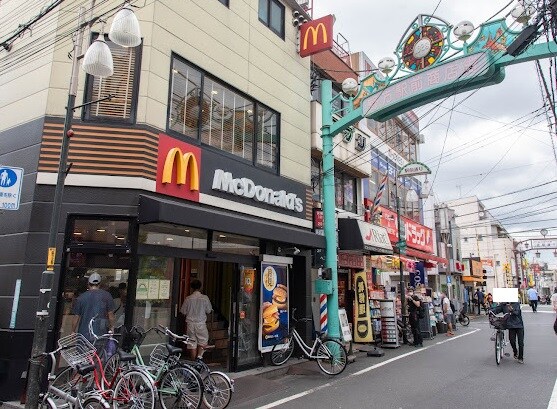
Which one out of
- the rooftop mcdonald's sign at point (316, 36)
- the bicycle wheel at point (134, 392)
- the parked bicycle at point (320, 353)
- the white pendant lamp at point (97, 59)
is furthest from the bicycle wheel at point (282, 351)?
the rooftop mcdonald's sign at point (316, 36)

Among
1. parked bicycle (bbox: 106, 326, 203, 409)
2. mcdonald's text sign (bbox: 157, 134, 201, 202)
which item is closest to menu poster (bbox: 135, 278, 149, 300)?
parked bicycle (bbox: 106, 326, 203, 409)

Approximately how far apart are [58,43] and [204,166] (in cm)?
380

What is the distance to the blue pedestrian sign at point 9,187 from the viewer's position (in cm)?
662

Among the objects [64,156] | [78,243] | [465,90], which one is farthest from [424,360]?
[64,156]

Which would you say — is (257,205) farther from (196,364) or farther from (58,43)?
(58,43)

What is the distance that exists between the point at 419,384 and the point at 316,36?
10544 mm

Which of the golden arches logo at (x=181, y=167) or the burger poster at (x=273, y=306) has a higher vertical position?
the golden arches logo at (x=181, y=167)

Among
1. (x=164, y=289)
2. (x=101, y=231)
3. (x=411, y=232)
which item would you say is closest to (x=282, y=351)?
(x=164, y=289)

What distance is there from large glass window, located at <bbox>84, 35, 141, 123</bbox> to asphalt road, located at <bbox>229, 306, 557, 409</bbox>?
599 cm

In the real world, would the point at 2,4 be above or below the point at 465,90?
above

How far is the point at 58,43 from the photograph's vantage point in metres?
8.52

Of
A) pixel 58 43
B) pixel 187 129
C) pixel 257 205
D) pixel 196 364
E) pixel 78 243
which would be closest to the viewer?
pixel 196 364

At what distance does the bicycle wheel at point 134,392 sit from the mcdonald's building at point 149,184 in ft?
5.68

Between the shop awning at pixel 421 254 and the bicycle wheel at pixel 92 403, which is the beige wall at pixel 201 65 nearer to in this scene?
the bicycle wheel at pixel 92 403
